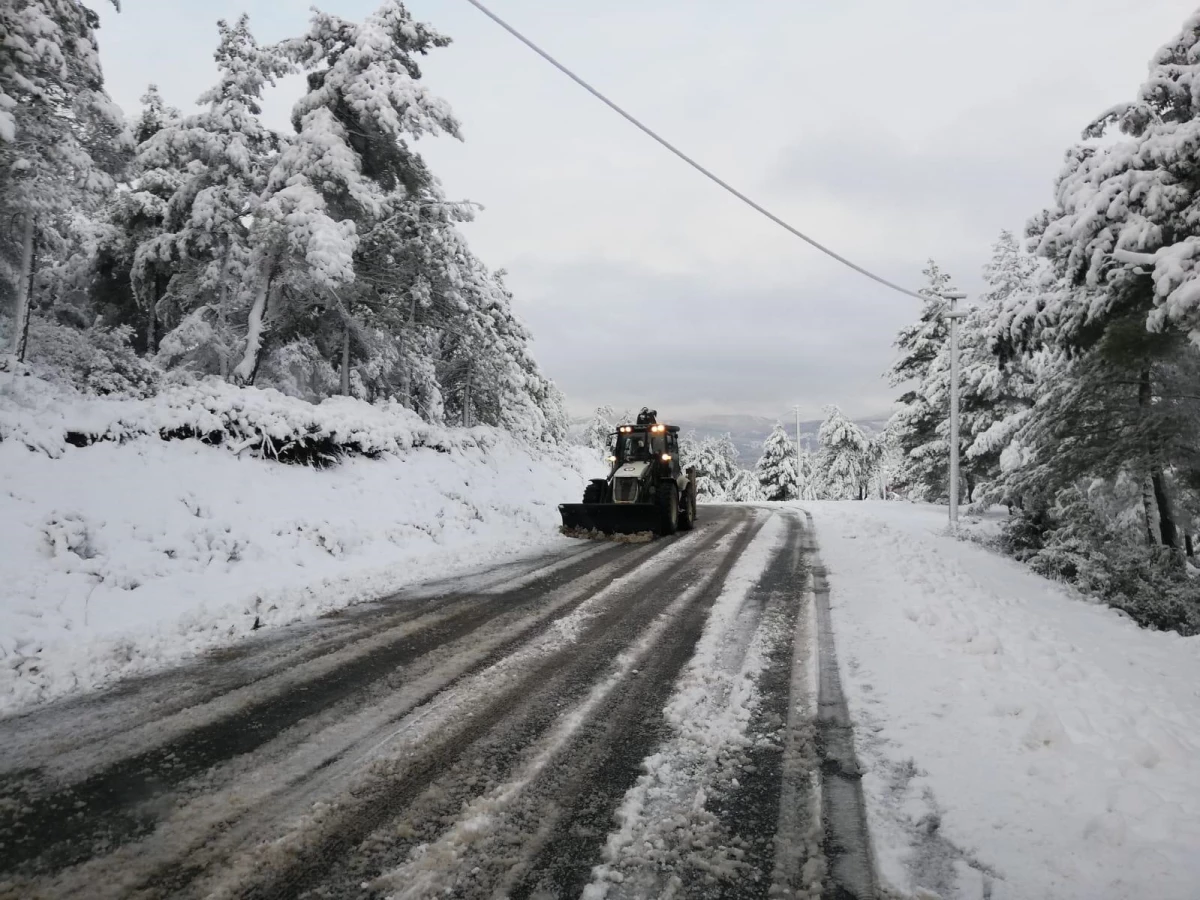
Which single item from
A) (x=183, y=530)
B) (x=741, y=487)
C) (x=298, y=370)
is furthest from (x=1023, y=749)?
(x=741, y=487)

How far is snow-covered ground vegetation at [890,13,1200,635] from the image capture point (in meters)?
7.82

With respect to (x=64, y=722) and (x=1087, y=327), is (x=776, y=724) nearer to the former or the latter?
(x=64, y=722)

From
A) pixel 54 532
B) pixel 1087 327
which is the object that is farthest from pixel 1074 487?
pixel 54 532

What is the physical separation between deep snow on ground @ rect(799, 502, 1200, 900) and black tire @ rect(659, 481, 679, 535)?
6040mm

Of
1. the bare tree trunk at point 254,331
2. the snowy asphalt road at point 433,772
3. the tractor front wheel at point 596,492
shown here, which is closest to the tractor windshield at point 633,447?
the tractor front wheel at point 596,492

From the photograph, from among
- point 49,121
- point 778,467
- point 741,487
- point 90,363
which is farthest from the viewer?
point 741,487

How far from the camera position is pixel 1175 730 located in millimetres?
3660

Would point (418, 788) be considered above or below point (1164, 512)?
below

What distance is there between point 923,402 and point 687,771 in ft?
77.6

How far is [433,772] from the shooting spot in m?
3.12

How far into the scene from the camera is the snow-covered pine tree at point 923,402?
23219mm

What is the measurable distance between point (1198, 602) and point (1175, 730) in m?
6.24

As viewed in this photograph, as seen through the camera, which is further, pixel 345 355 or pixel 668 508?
pixel 345 355

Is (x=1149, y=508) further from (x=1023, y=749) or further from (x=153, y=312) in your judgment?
(x=153, y=312)
